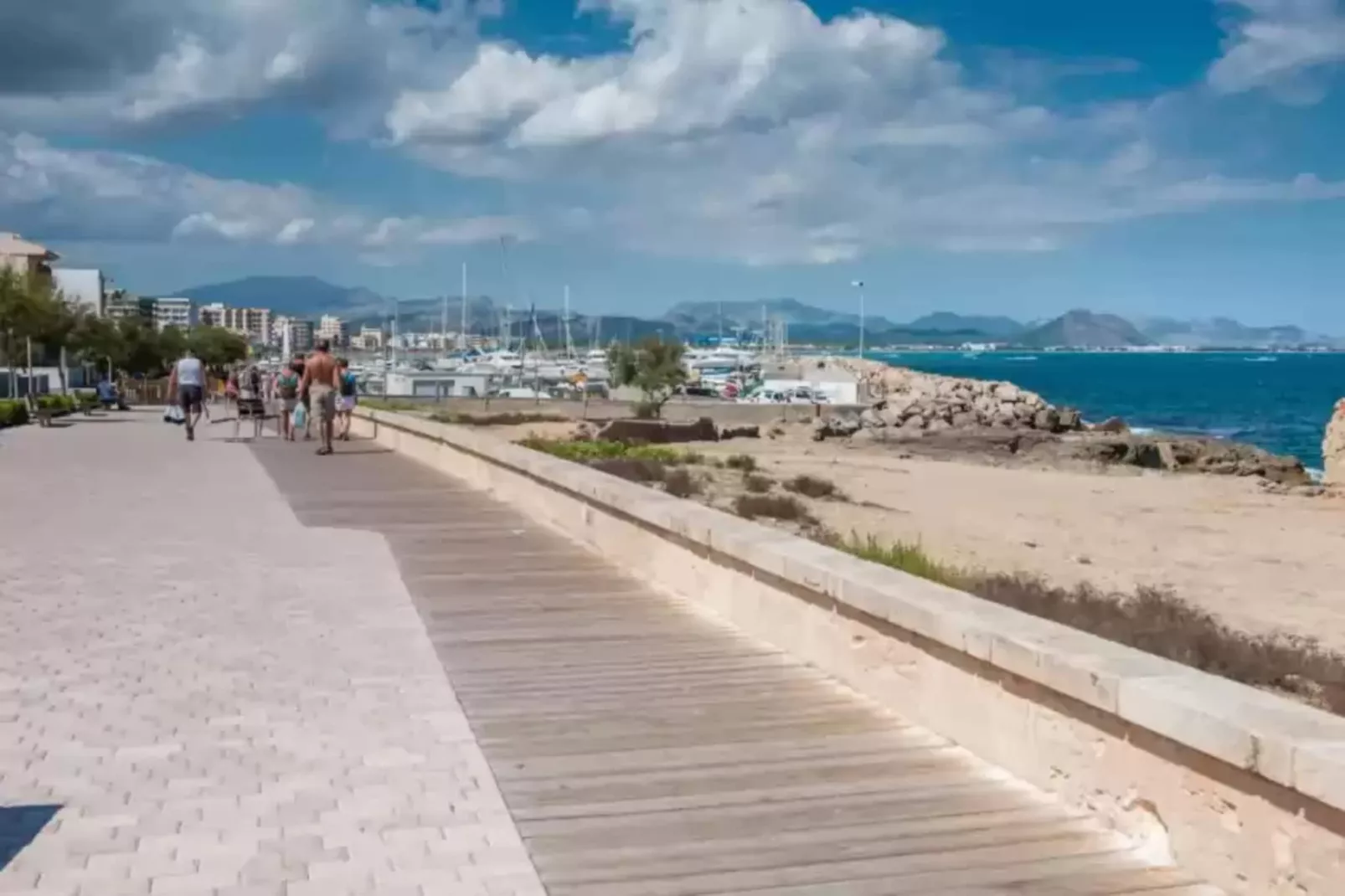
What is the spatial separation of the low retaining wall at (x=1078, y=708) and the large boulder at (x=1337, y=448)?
2336 cm

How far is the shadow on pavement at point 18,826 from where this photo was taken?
4504mm

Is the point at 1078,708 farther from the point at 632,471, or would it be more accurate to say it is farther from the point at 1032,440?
the point at 1032,440

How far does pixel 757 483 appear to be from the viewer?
859 inches

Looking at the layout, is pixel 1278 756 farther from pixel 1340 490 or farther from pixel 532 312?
pixel 532 312

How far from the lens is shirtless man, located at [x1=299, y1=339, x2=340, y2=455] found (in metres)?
21.4

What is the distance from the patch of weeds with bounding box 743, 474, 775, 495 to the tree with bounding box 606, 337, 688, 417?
123ft

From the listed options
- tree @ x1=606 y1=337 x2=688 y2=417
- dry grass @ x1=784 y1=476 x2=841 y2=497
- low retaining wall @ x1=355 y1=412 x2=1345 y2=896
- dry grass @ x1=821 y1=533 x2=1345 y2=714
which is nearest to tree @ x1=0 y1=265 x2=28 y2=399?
dry grass @ x1=784 y1=476 x2=841 y2=497

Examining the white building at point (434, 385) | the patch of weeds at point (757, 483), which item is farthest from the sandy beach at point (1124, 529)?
the white building at point (434, 385)

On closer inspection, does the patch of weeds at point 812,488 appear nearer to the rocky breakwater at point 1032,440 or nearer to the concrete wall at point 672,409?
the rocky breakwater at point 1032,440

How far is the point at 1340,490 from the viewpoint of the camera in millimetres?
28469

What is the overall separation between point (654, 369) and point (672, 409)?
11.9 feet

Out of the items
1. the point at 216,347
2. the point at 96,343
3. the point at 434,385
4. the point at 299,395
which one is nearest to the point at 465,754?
the point at 299,395

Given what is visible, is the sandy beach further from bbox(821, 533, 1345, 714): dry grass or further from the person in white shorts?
the person in white shorts

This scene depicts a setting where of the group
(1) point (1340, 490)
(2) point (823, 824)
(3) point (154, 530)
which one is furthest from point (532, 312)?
(2) point (823, 824)
